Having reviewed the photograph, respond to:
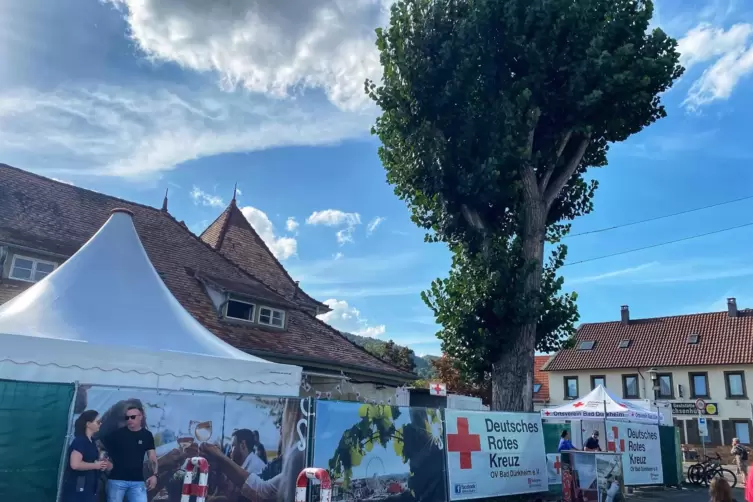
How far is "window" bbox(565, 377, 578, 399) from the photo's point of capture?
151 feet

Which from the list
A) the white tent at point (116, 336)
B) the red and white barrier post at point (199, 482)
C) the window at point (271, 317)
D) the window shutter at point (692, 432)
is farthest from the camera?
the window shutter at point (692, 432)

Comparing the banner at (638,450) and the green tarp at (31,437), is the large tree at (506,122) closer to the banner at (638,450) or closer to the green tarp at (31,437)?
the banner at (638,450)

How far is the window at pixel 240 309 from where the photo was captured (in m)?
18.1

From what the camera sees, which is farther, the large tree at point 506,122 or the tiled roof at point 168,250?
the tiled roof at point 168,250

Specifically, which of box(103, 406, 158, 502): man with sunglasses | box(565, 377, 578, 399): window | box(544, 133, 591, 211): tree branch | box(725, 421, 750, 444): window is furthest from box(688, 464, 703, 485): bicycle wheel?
box(565, 377, 578, 399): window

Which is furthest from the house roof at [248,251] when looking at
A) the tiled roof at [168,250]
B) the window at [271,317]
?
the window at [271,317]

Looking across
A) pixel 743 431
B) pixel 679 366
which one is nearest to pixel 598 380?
pixel 679 366

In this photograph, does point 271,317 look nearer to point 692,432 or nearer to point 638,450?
point 638,450

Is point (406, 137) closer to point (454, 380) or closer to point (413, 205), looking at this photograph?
point (413, 205)

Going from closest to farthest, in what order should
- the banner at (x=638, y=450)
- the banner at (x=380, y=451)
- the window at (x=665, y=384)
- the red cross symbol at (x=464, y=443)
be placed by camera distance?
Answer: the banner at (x=380, y=451) < the red cross symbol at (x=464, y=443) < the banner at (x=638, y=450) < the window at (x=665, y=384)

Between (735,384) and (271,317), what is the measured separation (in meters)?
33.1

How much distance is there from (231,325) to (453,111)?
8.92 m

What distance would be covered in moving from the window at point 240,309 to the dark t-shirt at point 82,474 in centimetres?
1104

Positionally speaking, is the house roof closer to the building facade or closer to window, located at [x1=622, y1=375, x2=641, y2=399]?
the building facade
